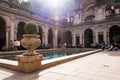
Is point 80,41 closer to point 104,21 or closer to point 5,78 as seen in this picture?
point 104,21

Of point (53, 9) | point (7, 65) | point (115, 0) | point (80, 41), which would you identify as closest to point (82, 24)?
point (80, 41)

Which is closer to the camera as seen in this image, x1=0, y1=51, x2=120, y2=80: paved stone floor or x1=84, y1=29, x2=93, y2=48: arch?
x1=0, y1=51, x2=120, y2=80: paved stone floor

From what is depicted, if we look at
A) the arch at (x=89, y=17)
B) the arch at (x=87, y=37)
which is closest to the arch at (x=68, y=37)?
the arch at (x=87, y=37)

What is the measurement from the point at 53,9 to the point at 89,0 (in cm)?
915

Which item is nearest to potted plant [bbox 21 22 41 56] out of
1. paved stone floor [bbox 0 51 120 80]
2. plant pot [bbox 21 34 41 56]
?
plant pot [bbox 21 34 41 56]

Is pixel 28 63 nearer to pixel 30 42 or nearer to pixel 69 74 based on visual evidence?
pixel 30 42

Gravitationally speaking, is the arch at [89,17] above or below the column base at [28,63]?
above

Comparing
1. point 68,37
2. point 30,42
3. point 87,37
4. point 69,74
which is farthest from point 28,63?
point 68,37

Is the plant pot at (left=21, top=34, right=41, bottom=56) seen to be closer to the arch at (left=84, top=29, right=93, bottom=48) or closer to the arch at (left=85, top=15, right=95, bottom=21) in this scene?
the arch at (left=84, top=29, right=93, bottom=48)

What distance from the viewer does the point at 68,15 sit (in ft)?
90.9

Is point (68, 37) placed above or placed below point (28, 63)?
above

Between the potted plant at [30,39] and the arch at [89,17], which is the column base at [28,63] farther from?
the arch at [89,17]

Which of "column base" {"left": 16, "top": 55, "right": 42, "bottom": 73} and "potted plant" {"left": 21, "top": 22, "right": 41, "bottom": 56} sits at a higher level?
Answer: "potted plant" {"left": 21, "top": 22, "right": 41, "bottom": 56}

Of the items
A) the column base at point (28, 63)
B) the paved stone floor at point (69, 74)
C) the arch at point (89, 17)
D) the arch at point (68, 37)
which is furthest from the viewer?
the arch at point (68, 37)
